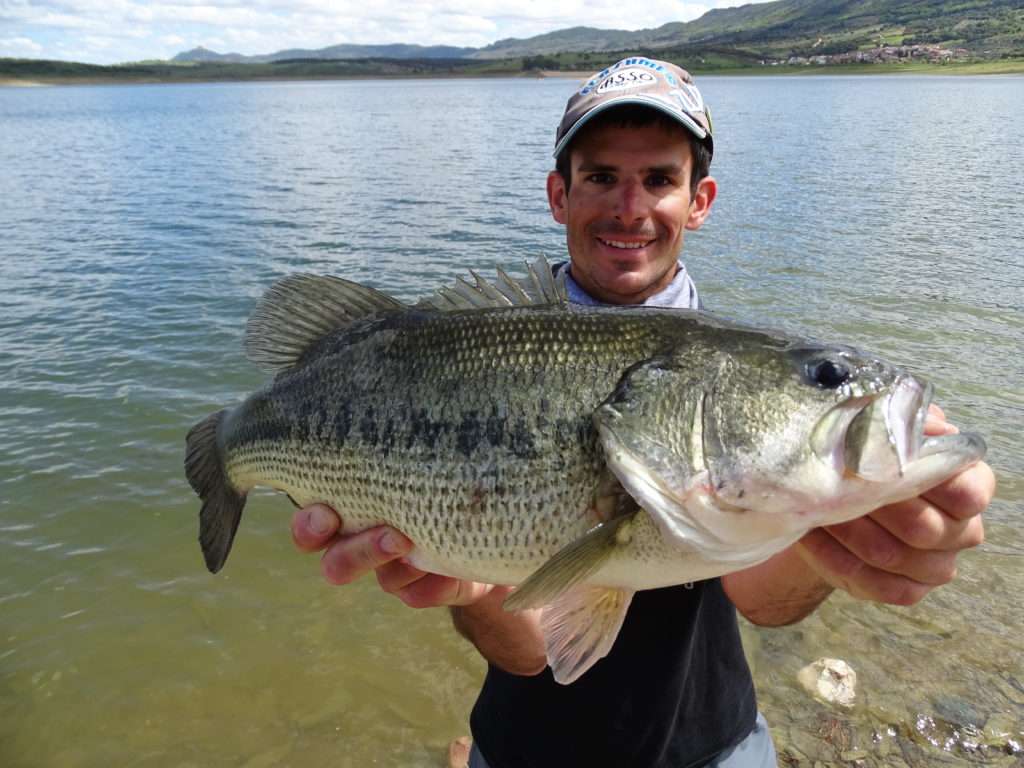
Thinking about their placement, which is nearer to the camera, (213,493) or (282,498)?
(213,493)

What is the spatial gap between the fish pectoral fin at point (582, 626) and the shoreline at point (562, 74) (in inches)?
4469

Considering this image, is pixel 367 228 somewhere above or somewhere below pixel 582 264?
below

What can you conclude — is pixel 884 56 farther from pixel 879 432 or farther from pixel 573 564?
pixel 573 564

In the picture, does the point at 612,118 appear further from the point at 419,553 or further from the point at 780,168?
the point at 780,168

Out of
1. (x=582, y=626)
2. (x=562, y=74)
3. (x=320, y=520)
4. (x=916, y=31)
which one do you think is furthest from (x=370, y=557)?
(x=916, y=31)

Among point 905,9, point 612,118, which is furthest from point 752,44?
point 612,118

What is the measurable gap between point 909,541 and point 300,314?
2.27 meters

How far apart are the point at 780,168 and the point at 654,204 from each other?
82.8 feet

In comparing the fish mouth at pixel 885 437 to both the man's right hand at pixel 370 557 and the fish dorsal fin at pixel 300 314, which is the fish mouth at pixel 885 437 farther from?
the fish dorsal fin at pixel 300 314

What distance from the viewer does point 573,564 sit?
1963mm

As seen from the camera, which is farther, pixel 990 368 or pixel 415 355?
pixel 990 368

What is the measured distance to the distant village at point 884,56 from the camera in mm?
116125

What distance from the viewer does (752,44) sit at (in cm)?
17100

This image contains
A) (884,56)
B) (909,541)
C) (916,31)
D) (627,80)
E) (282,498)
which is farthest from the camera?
(916,31)
